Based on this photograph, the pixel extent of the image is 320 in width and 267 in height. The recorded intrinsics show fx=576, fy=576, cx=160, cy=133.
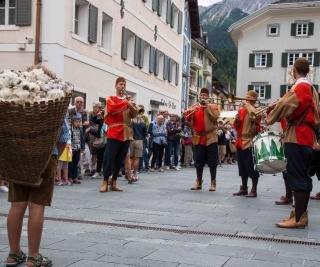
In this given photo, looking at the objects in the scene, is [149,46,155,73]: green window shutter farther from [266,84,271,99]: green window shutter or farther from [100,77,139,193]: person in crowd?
[266,84,271,99]: green window shutter

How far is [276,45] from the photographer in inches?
2046

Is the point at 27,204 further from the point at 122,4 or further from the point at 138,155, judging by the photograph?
the point at 122,4

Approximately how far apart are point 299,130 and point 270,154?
3.39ft

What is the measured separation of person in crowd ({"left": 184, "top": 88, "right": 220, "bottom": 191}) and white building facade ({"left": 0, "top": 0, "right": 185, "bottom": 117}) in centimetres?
810

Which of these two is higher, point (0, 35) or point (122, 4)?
point (122, 4)

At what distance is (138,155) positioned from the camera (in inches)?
547

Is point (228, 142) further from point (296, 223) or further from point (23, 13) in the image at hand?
point (296, 223)

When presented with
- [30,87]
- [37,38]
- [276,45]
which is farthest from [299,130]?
[276,45]

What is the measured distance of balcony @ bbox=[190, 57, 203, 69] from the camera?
55047 millimetres

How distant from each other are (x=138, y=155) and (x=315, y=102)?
7423mm

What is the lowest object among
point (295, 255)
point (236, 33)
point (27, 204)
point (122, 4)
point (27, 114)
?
point (295, 255)

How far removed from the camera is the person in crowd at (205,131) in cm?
1089

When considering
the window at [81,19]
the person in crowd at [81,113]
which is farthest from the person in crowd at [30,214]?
the window at [81,19]

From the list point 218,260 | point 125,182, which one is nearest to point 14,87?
point 218,260
